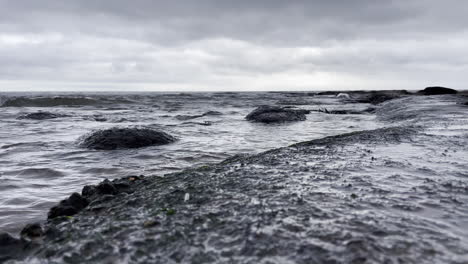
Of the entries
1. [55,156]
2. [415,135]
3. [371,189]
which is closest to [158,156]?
[55,156]

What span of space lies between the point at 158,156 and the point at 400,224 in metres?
4.80

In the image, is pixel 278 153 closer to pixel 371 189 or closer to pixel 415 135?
pixel 371 189

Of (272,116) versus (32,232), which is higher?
(272,116)

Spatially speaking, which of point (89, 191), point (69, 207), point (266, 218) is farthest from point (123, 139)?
point (266, 218)

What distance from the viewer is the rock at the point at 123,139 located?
7.22m

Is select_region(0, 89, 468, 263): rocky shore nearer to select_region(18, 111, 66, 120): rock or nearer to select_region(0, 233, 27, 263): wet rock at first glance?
select_region(0, 233, 27, 263): wet rock

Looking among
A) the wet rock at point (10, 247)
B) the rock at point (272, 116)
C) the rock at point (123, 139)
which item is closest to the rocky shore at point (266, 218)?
the wet rock at point (10, 247)

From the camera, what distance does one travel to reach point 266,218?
93.4 inches

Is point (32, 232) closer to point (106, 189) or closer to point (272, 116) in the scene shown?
point (106, 189)

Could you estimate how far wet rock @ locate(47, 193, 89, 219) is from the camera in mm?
2881

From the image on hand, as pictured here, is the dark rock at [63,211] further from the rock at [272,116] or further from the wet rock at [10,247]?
the rock at [272,116]

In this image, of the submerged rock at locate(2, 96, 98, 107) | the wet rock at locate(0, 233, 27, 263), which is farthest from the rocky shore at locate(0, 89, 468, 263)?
the submerged rock at locate(2, 96, 98, 107)

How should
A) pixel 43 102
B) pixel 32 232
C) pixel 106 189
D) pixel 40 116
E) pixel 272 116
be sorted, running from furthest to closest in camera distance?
pixel 43 102 → pixel 40 116 → pixel 272 116 → pixel 106 189 → pixel 32 232

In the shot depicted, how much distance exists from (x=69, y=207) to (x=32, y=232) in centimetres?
55
